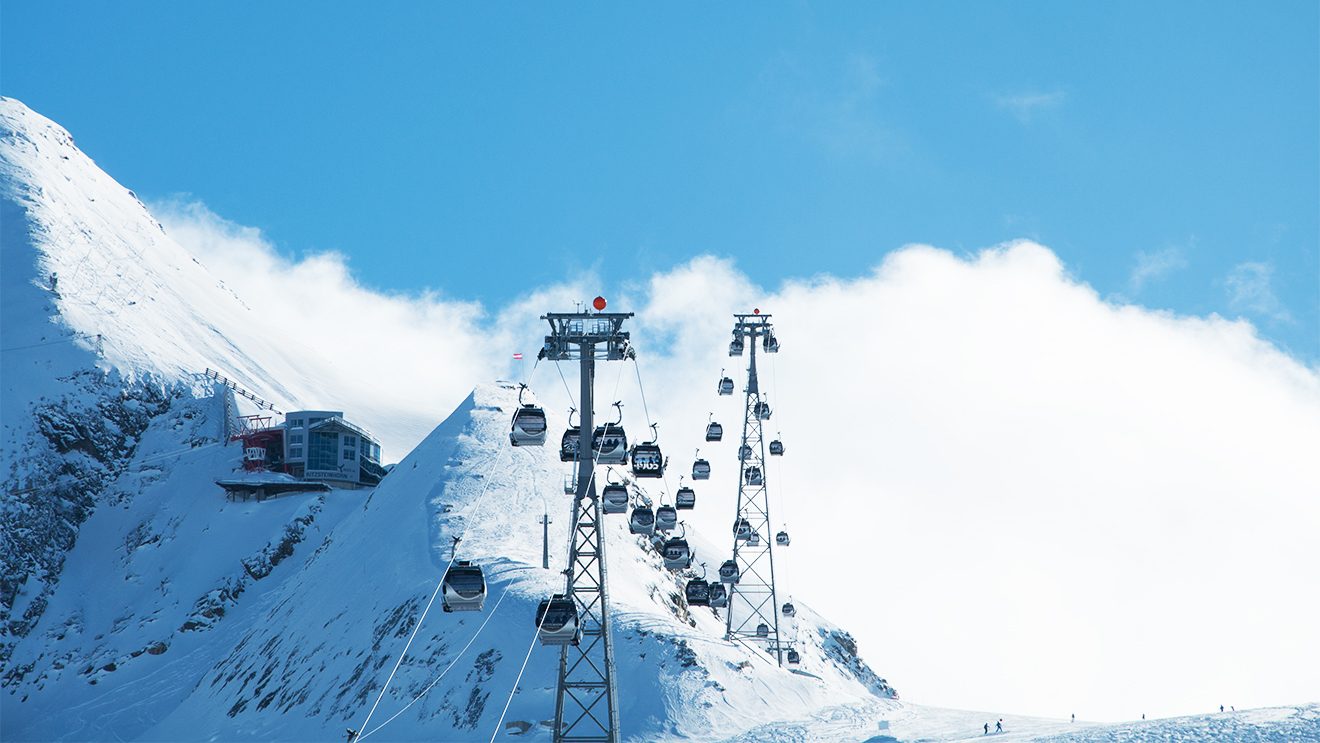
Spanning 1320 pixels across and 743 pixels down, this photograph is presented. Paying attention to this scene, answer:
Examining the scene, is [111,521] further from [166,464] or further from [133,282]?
[133,282]

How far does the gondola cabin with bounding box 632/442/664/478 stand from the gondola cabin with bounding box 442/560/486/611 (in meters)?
7.26

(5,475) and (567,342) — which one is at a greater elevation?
(5,475)

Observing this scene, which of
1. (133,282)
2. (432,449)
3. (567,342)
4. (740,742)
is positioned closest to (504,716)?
(740,742)

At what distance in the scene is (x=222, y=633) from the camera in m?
90.8

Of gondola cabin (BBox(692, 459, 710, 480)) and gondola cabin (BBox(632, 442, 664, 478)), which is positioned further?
gondola cabin (BBox(692, 459, 710, 480))

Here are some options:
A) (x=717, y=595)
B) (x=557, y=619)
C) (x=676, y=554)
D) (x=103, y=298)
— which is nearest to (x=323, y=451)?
(x=717, y=595)

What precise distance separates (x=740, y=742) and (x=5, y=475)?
90.3 metres

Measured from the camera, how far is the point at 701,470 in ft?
221

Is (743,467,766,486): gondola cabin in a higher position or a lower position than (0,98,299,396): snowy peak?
lower

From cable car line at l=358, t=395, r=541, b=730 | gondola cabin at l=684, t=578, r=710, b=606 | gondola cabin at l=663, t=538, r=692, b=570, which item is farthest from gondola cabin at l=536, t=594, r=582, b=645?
gondola cabin at l=684, t=578, r=710, b=606

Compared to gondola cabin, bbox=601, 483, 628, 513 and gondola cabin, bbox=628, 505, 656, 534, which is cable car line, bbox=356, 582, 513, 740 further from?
gondola cabin, bbox=601, 483, 628, 513

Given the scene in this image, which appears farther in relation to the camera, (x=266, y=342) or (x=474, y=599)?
(x=266, y=342)

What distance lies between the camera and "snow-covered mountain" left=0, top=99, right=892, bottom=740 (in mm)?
57531

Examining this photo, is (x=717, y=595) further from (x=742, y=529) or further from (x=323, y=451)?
(x=323, y=451)
